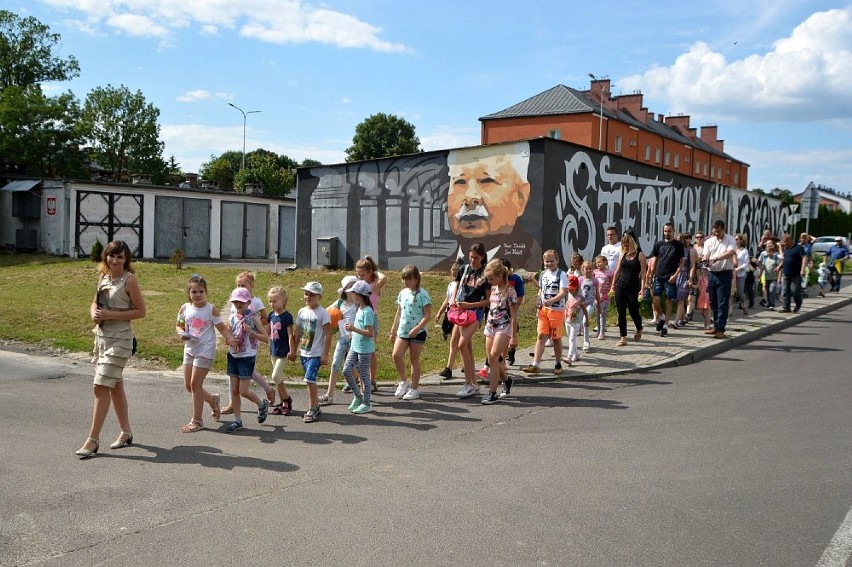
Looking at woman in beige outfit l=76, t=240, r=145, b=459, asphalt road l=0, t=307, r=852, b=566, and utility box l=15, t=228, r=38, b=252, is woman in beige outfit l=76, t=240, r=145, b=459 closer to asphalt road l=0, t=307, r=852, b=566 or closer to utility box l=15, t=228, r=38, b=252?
asphalt road l=0, t=307, r=852, b=566

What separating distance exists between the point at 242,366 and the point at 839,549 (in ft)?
16.9

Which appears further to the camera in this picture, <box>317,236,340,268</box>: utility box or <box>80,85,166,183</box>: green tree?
<box>80,85,166,183</box>: green tree

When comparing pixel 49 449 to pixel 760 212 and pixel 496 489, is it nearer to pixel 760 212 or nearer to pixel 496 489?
pixel 496 489

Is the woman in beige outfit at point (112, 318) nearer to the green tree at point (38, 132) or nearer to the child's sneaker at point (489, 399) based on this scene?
the child's sneaker at point (489, 399)

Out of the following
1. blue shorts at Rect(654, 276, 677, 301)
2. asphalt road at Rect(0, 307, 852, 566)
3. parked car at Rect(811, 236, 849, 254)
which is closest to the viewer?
asphalt road at Rect(0, 307, 852, 566)

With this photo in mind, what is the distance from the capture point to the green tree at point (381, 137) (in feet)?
237

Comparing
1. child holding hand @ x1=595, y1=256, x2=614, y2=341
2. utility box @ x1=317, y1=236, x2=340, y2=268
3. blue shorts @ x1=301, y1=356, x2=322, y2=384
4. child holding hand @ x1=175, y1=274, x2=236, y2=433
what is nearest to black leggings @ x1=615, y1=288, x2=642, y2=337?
child holding hand @ x1=595, y1=256, x2=614, y2=341

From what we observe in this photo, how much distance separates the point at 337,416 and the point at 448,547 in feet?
12.2

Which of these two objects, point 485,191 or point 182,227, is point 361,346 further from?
point 182,227

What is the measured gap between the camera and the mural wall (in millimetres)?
19750

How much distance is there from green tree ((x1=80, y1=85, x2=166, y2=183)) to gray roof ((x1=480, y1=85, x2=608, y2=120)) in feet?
95.9

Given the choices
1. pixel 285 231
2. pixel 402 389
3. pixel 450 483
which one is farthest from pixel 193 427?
pixel 285 231

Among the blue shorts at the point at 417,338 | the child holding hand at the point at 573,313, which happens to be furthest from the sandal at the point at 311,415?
the child holding hand at the point at 573,313

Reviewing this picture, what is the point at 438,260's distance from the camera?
2205cm
